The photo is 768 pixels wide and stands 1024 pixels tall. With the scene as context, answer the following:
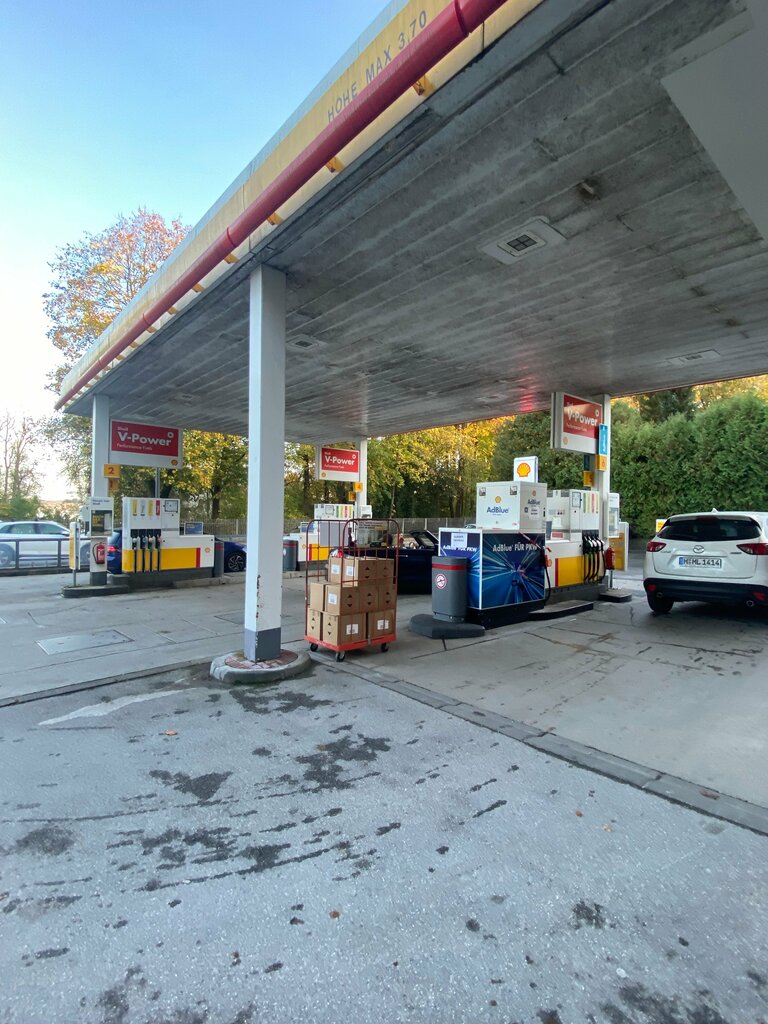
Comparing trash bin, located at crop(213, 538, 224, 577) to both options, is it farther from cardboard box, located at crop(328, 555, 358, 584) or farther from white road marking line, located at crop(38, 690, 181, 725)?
white road marking line, located at crop(38, 690, 181, 725)

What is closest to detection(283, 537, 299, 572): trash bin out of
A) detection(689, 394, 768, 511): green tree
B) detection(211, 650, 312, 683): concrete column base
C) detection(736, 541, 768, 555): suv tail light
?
detection(211, 650, 312, 683): concrete column base

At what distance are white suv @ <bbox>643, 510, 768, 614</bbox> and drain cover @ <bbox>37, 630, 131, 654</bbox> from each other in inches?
304

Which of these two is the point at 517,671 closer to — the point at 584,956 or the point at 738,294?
the point at 584,956

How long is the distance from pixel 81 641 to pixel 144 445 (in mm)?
6982

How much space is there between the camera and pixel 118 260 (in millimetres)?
21578

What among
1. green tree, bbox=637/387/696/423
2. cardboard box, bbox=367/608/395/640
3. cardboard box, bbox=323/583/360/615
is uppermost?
green tree, bbox=637/387/696/423

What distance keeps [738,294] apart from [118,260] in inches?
902

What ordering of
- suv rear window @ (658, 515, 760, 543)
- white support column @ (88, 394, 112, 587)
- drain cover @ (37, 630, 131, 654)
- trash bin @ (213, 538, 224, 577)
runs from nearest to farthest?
drain cover @ (37, 630, 131, 654), suv rear window @ (658, 515, 760, 543), white support column @ (88, 394, 112, 587), trash bin @ (213, 538, 224, 577)

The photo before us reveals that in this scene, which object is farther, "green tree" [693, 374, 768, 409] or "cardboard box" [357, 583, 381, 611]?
"green tree" [693, 374, 768, 409]

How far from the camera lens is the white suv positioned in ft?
23.0

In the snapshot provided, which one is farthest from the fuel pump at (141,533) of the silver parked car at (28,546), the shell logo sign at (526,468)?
the shell logo sign at (526,468)

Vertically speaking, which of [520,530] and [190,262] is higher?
[190,262]

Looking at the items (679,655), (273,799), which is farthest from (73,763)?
(679,655)

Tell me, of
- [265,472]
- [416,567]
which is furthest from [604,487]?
[265,472]
